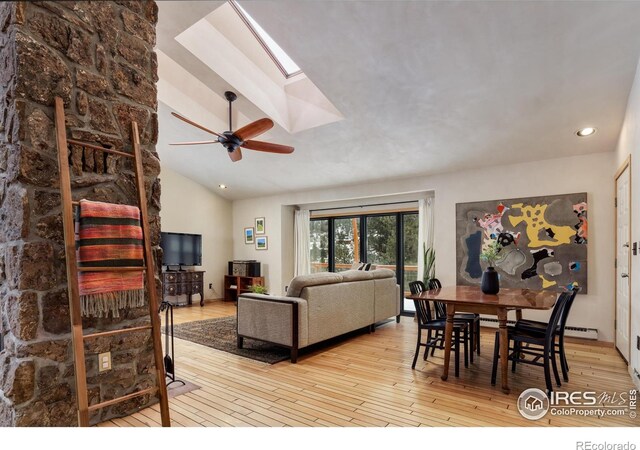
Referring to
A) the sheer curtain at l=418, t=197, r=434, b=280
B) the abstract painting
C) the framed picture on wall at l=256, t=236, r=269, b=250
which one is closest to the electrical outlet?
the abstract painting

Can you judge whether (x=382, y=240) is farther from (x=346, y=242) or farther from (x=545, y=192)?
(x=545, y=192)

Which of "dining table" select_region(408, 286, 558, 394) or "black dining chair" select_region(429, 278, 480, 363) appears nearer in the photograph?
"dining table" select_region(408, 286, 558, 394)

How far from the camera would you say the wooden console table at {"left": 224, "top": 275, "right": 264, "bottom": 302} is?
302 inches

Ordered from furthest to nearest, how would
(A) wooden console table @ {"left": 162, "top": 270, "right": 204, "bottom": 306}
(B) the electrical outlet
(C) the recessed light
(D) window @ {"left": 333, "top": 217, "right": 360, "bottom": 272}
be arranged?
(D) window @ {"left": 333, "top": 217, "right": 360, "bottom": 272} → (A) wooden console table @ {"left": 162, "top": 270, "right": 204, "bottom": 306} → (C) the recessed light → (B) the electrical outlet

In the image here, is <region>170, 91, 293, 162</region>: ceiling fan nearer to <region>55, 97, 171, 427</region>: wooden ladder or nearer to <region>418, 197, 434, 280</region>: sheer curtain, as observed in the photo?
<region>55, 97, 171, 427</region>: wooden ladder

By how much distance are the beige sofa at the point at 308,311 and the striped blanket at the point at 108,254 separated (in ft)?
5.81

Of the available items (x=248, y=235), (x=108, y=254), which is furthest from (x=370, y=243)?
(x=108, y=254)

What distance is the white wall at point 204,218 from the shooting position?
7184mm

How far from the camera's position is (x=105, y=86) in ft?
7.07

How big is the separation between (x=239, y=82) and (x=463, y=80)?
248 cm

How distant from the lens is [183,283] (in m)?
6.97

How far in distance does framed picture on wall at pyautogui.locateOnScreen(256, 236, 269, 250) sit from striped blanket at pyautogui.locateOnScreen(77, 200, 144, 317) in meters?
5.76


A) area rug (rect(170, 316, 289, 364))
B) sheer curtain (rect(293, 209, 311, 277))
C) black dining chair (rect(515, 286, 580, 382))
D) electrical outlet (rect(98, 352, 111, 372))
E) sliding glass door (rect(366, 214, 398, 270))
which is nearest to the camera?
electrical outlet (rect(98, 352, 111, 372))
